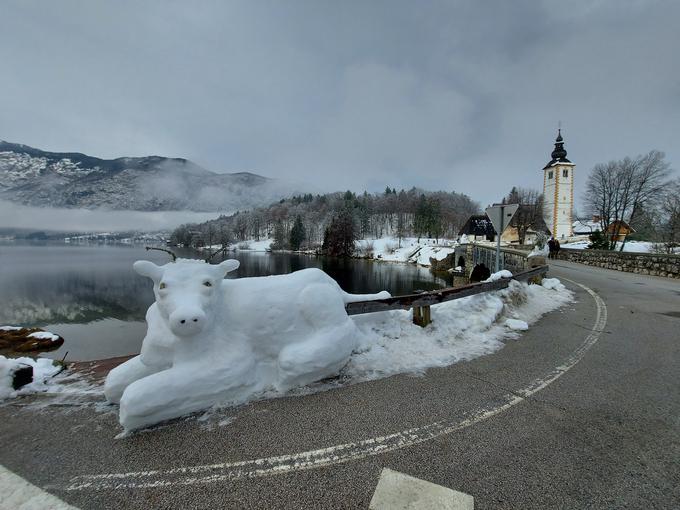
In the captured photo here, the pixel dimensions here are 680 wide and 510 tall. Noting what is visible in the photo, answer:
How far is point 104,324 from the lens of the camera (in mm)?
20672

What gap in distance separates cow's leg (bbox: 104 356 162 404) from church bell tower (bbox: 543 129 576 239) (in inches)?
2978

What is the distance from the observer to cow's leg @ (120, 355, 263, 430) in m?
3.09

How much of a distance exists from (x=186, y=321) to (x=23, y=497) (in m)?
1.69

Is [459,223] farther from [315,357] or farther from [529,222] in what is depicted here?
[315,357]

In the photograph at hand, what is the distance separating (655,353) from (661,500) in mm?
4529

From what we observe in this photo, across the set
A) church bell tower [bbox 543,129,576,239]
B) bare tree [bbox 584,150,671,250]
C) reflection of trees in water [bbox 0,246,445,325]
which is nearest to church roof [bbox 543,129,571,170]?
church bell tower [bbox 543,129,576,239]

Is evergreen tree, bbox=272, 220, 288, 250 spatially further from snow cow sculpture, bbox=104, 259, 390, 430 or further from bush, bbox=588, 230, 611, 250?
snow cow sculpture, bbox=104, 259, 390, 430

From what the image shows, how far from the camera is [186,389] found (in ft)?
11.0

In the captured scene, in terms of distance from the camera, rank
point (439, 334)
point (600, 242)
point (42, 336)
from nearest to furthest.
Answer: point (439, 334) < point (42, 336) < point (600, 242)

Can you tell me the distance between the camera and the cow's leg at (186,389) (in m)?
3.09

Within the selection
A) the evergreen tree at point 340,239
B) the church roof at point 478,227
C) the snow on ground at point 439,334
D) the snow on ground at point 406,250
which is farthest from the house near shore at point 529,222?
the snow on ground at point 439,334

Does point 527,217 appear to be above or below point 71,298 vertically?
above

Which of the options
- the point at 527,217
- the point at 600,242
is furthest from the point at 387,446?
the point at 527,217

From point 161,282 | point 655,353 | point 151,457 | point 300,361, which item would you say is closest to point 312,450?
point 300,361
